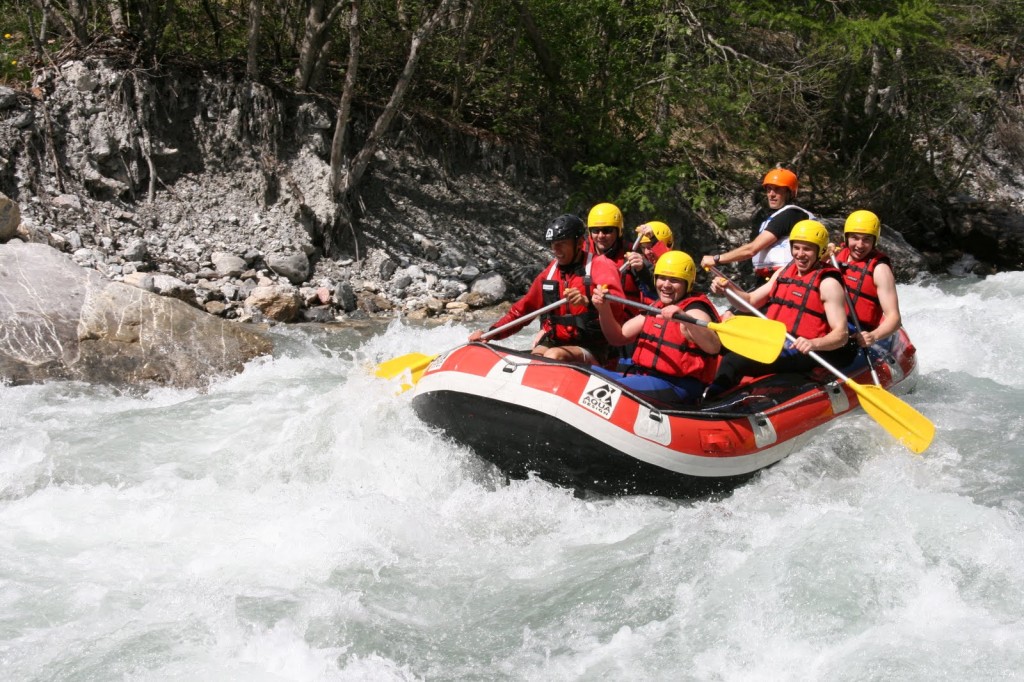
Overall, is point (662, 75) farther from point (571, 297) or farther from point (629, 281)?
point (571, 297)

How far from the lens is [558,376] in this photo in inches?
188

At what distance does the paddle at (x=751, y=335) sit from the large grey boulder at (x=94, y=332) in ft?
11.0

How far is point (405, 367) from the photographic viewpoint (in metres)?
6.07

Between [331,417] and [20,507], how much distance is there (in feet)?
5.83

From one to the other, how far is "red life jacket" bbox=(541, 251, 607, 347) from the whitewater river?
1.00 meters

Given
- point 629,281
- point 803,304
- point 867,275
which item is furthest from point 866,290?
point 629,281

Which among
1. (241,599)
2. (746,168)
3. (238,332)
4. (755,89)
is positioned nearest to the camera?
(241,599)

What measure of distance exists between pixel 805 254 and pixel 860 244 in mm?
699

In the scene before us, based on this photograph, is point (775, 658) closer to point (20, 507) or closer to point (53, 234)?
point (20, 507)

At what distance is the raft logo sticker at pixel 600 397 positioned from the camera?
184 inches

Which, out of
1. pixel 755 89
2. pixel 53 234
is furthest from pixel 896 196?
pixel 53 234

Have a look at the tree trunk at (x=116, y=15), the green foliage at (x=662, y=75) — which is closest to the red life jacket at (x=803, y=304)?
the green foliage at (x=662, y=75)

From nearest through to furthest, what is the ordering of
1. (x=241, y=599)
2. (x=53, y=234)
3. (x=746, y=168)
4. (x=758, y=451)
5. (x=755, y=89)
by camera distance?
(x=241, y=599), (x=758, y=451), (x=53, y=234), (x=755, y=89), (x=746, y=168)

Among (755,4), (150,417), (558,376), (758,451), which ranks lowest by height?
(150,417)
